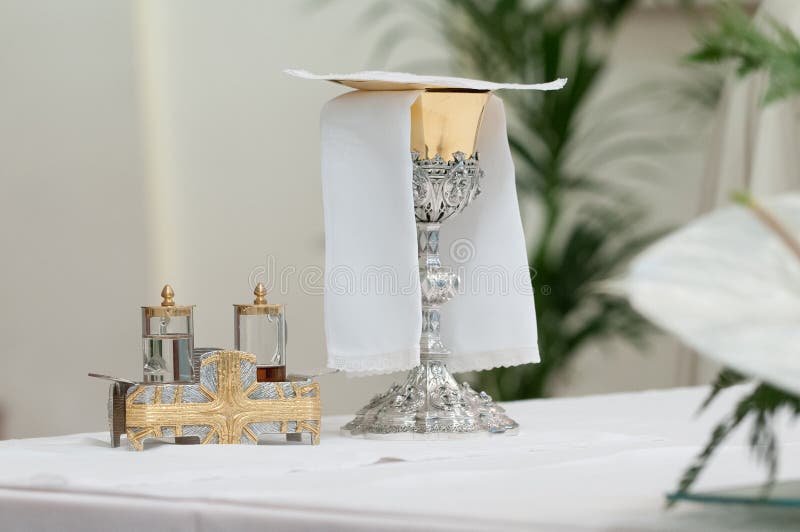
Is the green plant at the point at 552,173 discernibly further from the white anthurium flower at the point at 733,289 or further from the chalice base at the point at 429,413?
the white anthurium flower at the point at 733,289

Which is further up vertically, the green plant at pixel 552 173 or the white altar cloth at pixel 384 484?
the green plant at pixel 552 173

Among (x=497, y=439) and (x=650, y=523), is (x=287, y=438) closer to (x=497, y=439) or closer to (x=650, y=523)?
(x=497, y=439)

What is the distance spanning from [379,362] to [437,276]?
0.38 feet

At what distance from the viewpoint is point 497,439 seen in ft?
3.87

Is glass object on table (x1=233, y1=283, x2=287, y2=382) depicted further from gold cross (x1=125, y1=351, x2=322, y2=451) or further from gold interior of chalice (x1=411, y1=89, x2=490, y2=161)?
gold interior of chalice (x1=411, y1=89, x2=490, y2=161)

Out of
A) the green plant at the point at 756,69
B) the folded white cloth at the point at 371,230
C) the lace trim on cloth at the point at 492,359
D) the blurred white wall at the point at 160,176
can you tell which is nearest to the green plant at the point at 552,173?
the blurred white wall at the point at 160,176

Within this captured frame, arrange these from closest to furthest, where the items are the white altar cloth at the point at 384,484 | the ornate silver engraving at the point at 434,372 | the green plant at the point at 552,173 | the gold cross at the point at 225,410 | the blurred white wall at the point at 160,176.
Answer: the white altar cloth at the point at 384,484 < the gold cross at the point at 225,410 < the ornate silver engraving at the point at 434,372 < the green plant at the point at 552,173 < the blurred white wall at the point at 160,176

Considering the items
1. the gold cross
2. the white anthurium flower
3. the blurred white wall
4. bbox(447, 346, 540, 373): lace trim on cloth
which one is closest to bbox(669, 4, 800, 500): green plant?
the white anthurium flower

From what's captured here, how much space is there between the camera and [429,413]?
1.22 meters

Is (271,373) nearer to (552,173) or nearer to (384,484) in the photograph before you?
(384,484)

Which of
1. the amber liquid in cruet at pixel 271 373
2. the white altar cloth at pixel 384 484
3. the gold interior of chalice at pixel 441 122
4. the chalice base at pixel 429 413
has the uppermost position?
the gold interior of chalice at pixel 441 122

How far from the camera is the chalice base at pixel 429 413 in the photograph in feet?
3.96

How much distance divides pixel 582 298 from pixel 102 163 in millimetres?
1336

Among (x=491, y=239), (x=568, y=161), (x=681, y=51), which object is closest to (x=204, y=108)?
(x=568, y=161)
